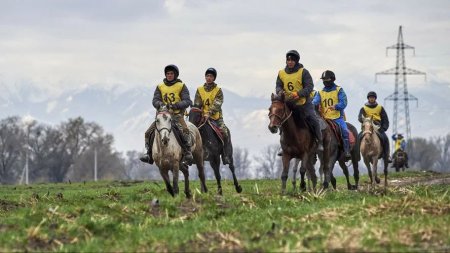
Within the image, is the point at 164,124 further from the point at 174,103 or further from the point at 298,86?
the point at 298,86

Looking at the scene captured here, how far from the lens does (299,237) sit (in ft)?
35.0

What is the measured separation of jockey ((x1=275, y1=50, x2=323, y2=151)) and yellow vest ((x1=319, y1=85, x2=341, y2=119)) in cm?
290

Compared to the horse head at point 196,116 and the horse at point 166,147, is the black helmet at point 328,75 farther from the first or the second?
the horse at point 166,147

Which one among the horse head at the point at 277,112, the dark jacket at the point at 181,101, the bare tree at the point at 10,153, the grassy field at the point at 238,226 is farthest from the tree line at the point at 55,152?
the grassy field at the point at 238,226

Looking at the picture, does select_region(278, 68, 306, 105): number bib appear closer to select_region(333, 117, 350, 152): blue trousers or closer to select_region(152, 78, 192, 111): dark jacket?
select_region(152, 78, 192, 111): dark jacket

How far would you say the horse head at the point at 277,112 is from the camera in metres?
17.7

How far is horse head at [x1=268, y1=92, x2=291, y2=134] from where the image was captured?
58.2ft

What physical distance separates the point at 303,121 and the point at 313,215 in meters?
6.21

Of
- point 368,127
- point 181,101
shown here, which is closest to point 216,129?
point 181,101

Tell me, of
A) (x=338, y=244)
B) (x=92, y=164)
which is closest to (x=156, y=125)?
(x=338, y=244)

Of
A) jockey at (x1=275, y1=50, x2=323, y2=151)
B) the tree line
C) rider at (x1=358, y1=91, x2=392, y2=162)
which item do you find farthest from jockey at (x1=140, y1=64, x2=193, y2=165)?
the tree line

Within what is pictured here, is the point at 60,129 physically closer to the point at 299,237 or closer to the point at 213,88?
the point at 213,88

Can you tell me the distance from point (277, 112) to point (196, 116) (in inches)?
161

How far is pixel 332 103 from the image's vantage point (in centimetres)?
2223
